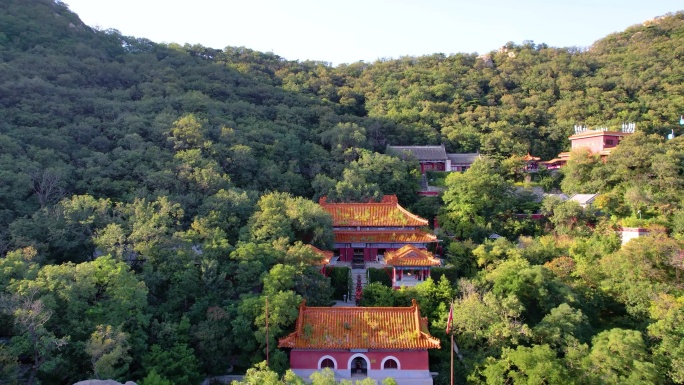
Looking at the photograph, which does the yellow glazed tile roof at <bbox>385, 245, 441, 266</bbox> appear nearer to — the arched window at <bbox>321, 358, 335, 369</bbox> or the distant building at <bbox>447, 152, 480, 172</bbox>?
the arched window at <bbox>321, 358, 335, 369</bbox>

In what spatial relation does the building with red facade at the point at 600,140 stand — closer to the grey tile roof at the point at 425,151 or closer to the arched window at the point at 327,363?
the grey tile roof at the point at 425,151

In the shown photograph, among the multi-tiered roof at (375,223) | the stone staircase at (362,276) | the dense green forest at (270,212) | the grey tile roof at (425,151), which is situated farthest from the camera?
the grey tile roof at (425,151)

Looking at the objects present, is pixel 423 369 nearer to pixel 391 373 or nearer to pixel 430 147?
pixel 391 373

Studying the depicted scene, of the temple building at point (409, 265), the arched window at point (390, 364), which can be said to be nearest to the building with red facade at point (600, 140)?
the temple building at point (409, 265)

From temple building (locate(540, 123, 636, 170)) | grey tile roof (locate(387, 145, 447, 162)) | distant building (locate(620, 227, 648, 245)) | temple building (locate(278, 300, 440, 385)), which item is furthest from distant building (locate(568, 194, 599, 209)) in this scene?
temple building (locate(278, 300, 440, 385))

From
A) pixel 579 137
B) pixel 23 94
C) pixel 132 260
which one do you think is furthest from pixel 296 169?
Answer: pixel 579 137

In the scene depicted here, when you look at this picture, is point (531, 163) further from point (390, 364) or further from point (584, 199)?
point (390, 364)
